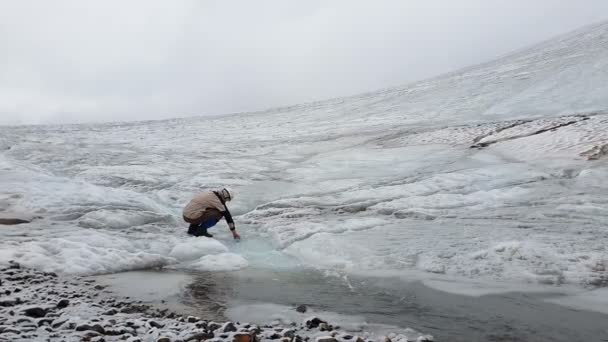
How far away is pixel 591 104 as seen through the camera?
16516 mm

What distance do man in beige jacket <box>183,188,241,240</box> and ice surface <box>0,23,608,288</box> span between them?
0.95 ft

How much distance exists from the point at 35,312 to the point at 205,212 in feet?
13.3

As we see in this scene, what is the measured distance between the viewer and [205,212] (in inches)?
307

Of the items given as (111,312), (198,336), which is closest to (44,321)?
(111,312)

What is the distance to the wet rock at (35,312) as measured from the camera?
12.4 ft

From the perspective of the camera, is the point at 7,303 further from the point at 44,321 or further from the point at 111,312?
the point at 111,312

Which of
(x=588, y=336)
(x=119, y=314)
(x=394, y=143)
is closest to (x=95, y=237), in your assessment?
(x=119, y=314)

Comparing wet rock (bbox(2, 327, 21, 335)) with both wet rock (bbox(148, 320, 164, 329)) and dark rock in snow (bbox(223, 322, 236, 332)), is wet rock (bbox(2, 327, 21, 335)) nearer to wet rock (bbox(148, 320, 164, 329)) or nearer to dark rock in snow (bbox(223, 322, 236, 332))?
wet rock (bbox(148, 320, 164, 329))

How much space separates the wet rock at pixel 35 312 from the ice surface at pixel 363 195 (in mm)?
1924

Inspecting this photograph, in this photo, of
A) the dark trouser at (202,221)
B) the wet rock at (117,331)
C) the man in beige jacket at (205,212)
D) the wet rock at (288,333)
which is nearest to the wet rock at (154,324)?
the wet rock at (117,331)

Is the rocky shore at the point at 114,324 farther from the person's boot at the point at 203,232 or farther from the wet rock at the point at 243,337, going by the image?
the person's boot at the point at 203,232

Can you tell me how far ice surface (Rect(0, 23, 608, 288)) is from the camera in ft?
20.1

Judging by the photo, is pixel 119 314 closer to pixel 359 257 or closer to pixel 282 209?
pixel 359 257

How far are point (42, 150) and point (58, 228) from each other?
1167 cm
